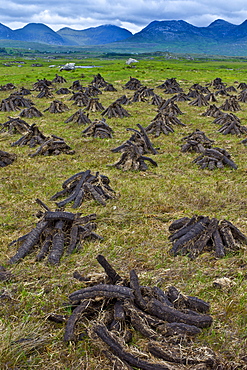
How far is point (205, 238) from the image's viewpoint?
6.66m

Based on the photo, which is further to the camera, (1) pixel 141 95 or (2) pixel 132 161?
(1) pixel 141 95

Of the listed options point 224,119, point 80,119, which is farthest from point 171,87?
point 80,119

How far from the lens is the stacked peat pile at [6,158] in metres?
12.8

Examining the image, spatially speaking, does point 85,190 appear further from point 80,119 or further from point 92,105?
point 92,105

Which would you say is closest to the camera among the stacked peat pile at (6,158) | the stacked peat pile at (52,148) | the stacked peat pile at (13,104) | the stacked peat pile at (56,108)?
the stacked peat pile at (6,158)

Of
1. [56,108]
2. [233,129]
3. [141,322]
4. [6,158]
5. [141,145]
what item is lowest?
[141,322]

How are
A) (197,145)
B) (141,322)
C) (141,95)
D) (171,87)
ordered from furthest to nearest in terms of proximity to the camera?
1. (171,87)
2. (141,95)
3. (197,145)
4. (141,322)

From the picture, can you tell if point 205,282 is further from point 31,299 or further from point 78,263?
point 31,299

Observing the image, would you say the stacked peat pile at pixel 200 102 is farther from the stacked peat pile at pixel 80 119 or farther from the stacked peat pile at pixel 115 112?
the stacked peat pile at pixel 80 119

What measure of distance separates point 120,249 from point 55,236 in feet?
5.09

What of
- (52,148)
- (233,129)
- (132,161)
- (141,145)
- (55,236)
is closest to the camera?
(55,236)

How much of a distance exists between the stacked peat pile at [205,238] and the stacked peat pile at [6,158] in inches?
351

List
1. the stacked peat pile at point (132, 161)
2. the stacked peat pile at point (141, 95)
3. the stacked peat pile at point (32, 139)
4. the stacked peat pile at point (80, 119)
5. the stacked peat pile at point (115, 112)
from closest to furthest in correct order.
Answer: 1. the stacked peat pile at point (132, 161)
2. the stacked peat pile at point (32, 139)
3. the stacked peat pile at point (80, 119)
4. the stacked peat pile at point (115, 112)
5. the stacked peat pile at point (141, 95)

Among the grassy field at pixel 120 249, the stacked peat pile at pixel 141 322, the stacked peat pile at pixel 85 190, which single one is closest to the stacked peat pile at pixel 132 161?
the grassy field at pixel 120 249
